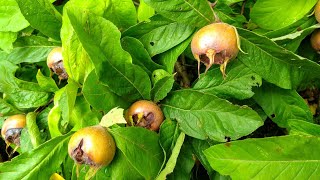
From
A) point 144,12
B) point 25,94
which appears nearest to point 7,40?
point 25,94

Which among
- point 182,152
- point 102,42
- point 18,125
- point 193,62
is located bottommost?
point 18,125

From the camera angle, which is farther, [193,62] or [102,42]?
[193,62]

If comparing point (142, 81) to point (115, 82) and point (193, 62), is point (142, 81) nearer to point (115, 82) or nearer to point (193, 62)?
point (115, 82)

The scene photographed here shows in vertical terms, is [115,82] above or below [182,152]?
above

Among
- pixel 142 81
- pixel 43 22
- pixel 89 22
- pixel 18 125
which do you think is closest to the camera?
pixel 89 22

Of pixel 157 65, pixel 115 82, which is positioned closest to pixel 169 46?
pixel 157 65

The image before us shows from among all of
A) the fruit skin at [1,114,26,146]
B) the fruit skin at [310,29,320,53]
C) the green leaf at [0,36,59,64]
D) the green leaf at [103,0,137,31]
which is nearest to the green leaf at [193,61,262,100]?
A: the fruit skin at [310,29,320,53]
